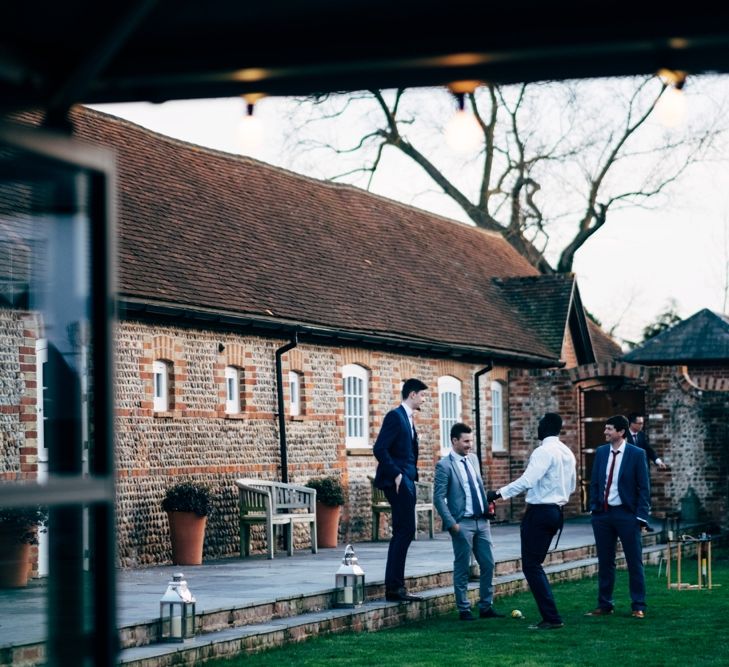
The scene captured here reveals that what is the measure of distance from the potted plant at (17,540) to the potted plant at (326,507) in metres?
7.10

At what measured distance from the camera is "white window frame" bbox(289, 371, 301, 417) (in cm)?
2114

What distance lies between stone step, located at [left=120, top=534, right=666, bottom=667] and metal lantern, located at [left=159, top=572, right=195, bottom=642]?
0.10m

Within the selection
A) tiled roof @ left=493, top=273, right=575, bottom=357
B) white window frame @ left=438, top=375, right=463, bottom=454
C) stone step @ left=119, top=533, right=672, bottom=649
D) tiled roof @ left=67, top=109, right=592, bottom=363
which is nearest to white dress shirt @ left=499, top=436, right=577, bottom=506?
stone step @ left=119, top=533, right=672, bottom=649

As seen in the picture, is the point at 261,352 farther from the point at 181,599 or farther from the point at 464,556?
the point at 181,599

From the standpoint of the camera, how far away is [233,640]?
11.2 meters

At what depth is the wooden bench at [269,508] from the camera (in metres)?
18.5

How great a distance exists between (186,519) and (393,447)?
189 inches

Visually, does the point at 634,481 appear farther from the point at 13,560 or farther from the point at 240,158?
the point at 240,158

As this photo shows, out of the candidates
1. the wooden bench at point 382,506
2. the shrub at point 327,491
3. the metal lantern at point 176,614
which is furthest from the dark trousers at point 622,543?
the wooden bench at point 382,506

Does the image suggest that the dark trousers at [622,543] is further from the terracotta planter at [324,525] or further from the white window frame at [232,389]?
the terracotta planter at [324,525]

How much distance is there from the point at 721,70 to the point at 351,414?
18.7m

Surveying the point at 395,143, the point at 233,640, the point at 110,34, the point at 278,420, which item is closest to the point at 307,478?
the point at 278,420

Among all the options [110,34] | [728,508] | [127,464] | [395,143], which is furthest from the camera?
[395,143]

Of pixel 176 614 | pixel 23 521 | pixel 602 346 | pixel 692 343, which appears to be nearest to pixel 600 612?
pixel 176 614
